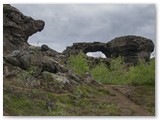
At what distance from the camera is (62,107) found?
14242mm

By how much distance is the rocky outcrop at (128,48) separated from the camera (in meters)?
54.6

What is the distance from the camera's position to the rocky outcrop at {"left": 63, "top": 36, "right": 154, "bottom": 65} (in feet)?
179

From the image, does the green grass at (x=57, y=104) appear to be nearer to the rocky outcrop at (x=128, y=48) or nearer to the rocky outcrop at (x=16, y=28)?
the rocky outcrop at (x=16, y=28)

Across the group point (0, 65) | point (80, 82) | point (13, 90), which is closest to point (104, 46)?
point (80, 82)

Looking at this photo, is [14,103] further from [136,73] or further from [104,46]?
[104,46]

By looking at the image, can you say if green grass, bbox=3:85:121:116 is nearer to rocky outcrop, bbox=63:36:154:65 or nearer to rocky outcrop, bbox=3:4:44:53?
rocky outcrop, bbox=3:4:44:53

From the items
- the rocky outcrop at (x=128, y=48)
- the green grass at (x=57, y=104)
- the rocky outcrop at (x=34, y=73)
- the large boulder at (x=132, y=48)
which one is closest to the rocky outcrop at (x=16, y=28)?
the rocky outcrop at (x=34, y=73)

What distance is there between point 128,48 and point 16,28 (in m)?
31.0

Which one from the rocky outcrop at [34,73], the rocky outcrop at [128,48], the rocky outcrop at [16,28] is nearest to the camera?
the rocky outcrop at [34,73]

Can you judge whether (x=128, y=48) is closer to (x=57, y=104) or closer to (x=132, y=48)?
(x=132, y=48)

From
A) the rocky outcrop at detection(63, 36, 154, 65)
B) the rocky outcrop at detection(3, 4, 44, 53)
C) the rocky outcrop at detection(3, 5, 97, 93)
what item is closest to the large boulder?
the rocky outcrop at detection(63, 36, 154, 65)

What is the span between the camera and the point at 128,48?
186 ft

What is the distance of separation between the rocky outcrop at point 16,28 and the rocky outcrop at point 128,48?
72.6ft

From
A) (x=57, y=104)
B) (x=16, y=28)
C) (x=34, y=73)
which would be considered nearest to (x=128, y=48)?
(x=16, y=28)
